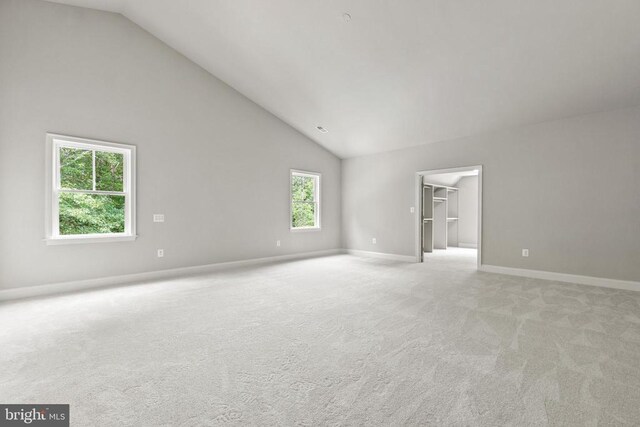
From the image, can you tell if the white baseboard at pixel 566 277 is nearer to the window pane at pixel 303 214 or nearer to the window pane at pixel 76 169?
the window pane at pixel 303 214

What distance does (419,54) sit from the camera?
383 centimetres

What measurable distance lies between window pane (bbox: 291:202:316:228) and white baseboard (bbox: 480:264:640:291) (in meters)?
3.84

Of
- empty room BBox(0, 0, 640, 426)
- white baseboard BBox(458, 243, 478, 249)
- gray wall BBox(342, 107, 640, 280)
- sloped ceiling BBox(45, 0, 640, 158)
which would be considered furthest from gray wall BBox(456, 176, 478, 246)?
sloped ceiling BBox(45, 0, 640, 158)

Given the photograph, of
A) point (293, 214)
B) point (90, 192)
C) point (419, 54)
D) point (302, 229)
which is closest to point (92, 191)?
point (90, 192)

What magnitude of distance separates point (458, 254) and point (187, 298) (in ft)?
21.3

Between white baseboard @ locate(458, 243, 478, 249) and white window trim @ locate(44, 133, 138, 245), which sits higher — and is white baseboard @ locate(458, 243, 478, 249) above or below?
below

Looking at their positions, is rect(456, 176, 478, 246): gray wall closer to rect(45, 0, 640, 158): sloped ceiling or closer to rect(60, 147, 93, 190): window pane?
rect(45, 0, 640, 158): sloped ceiling

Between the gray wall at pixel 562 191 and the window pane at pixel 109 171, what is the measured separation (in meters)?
5.67

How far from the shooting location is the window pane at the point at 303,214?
687 centimetres

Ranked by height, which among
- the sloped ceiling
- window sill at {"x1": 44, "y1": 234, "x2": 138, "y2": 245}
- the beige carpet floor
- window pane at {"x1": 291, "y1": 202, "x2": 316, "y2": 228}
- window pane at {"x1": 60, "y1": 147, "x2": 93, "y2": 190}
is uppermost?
the sloped ceiling

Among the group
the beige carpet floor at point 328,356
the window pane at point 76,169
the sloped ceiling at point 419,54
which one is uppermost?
the sloped ceiling at point 419,54

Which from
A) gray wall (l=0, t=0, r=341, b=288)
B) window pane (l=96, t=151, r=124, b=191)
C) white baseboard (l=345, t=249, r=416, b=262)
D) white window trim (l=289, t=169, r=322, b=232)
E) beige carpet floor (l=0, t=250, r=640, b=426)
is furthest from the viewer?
white window trim (l=289, t=169, r=322, b=232)

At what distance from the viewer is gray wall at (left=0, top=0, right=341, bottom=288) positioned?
3641mm

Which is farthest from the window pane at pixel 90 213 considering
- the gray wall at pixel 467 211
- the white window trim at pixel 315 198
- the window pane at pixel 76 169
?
the gray wall at pixel 467 211
